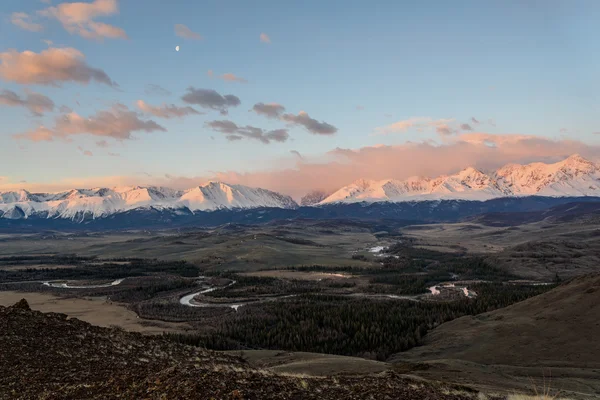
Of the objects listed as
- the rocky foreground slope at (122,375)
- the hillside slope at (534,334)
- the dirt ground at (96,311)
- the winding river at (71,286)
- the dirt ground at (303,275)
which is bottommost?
the dirt ground at (303,275)

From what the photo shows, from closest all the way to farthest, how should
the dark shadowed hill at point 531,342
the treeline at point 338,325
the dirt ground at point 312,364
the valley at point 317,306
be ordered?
1. the dirt ground at point 312,364
2. the dark shadowed hill at point 531,342
3. the valley at point 317,306
4. the treeline at point 338,325

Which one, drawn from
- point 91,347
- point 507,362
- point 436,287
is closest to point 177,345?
point 91,347

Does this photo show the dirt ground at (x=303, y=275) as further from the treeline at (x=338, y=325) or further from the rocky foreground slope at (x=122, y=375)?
the rocky foreground slope at (x=122, y=375)

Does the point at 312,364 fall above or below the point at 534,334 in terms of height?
above

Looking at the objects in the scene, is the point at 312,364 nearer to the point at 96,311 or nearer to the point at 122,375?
the point at 122,375

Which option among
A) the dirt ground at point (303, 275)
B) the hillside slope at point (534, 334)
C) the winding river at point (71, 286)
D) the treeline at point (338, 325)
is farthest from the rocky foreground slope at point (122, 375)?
the dirt ground at point (303, 275)

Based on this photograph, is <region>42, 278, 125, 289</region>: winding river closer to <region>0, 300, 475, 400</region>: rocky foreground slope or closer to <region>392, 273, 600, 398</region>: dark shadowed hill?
<region>392, 273, 600, 398</region>: dark shadowed hill

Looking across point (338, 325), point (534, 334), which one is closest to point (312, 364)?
point (534, 334)
